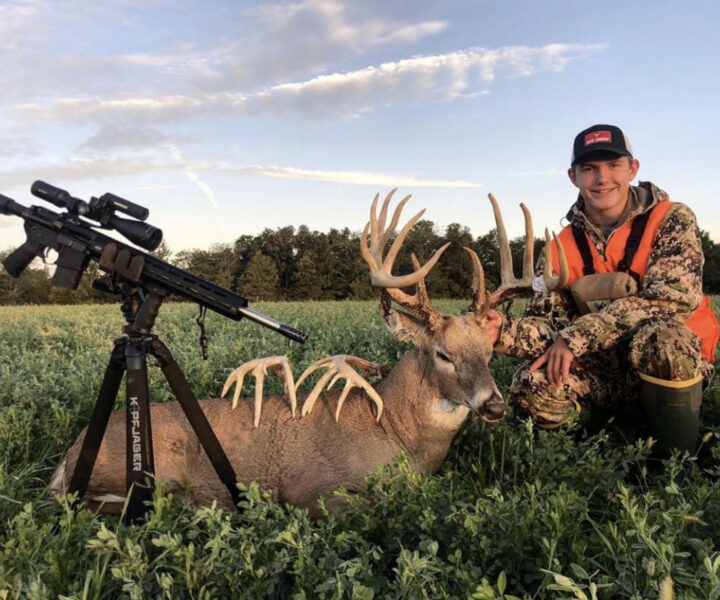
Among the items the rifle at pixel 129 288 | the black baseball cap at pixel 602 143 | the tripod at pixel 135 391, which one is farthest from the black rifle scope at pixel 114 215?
the black baseball cap at pixel 602 143

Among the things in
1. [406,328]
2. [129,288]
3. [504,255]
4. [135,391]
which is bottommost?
[135,391]

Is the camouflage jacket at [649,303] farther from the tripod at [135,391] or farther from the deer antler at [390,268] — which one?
the tripod at [135,391]

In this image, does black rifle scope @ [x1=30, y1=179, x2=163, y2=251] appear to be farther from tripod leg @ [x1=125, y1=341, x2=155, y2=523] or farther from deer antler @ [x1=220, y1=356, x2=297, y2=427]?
deer antler @ [x1=220, y1=356, x2=297, y2=427]

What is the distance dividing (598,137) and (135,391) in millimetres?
3523

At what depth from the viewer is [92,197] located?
9.89ft

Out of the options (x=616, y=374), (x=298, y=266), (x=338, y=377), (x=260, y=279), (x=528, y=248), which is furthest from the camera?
(x=298, y=266)

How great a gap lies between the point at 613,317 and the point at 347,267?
1649 inches

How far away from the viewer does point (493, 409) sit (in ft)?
10.5

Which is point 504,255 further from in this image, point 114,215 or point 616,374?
point 114,215

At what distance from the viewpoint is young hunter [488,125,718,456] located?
3848 mm

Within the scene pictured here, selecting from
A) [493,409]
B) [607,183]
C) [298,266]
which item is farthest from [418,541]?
[298,266]

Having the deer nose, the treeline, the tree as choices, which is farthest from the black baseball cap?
the tree

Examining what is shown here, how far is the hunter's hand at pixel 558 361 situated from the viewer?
402 cm

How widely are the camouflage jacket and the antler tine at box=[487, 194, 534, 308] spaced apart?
29 centimetres
